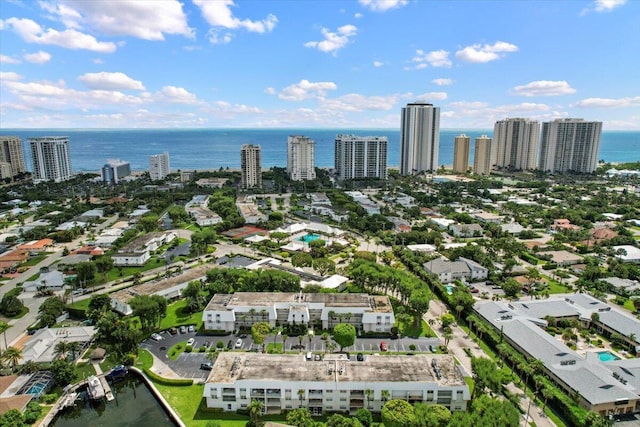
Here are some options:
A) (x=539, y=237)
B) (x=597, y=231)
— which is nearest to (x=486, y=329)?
(x=539, y=237)

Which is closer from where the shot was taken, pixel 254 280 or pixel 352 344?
pixel 352 344

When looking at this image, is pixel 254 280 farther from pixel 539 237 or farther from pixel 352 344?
pixel 539 237

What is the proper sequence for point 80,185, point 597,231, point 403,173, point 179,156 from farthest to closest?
point 179,156 < point 403,173 < point 80,185 < point 597,231

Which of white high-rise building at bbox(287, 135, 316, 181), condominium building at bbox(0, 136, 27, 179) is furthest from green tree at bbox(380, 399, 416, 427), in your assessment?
condominium building at bbox(0, 136, 27, 179)

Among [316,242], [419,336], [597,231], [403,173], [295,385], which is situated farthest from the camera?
[403,173]
